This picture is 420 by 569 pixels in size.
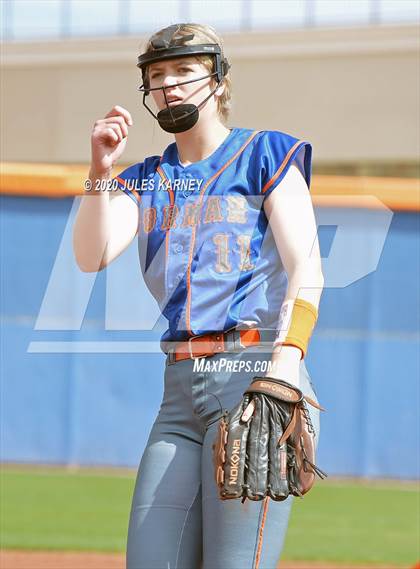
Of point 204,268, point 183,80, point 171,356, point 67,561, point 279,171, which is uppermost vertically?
point 183,80

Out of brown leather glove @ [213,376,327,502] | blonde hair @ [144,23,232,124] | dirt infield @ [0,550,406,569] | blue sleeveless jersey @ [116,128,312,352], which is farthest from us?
dirt infield @ [0,550,406,569]

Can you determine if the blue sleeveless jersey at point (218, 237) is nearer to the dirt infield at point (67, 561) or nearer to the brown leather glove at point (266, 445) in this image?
the brown leather glove at point (266, 445)

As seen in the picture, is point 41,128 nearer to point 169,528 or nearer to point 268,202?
point 268,202

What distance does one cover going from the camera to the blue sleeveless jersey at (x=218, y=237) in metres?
1.75

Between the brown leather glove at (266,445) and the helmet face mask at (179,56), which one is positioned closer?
the brown leather glove at (266,445)

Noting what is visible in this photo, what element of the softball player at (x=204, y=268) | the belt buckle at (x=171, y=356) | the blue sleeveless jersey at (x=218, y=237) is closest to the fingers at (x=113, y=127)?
the softball player at (x=204, y=268)

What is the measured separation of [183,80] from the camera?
1.87m

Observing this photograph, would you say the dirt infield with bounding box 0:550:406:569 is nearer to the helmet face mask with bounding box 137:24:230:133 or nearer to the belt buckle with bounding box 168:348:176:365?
the belt buckle with bounding box 168:348:176:365

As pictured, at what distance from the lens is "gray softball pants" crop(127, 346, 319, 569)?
1659 millimetres

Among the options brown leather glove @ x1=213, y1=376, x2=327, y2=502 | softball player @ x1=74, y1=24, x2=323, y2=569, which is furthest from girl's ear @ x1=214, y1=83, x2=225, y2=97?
brown leather glove @ x1=213, y1=376, x2=327, y2=502

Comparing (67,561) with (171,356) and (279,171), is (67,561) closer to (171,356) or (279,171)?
(171,356)

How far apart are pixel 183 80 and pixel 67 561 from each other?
2.89m

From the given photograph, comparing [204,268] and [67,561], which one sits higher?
[204,268]

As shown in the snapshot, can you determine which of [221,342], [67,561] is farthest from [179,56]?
[67,561]
